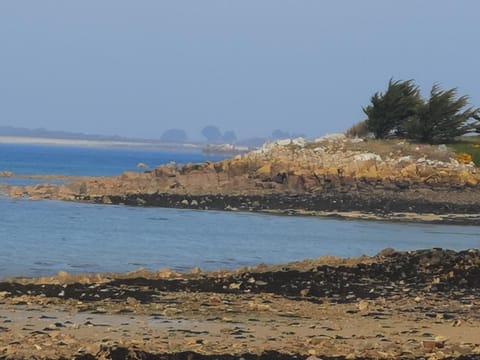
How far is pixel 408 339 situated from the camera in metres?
10.8

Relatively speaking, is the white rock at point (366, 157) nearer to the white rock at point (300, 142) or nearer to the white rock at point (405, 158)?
the white rock at point (405, 158)

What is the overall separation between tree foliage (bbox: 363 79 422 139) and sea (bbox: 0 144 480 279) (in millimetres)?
17492

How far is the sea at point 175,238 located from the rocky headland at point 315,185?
2.78 m

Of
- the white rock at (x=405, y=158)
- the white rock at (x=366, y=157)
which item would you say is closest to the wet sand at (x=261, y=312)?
the white rock at (x=366, y=157)

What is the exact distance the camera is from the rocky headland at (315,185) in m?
36.2

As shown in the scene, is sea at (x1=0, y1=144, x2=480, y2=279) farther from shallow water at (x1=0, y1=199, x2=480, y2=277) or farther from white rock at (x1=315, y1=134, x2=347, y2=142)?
white rock at (x1=315, y1=134, x2=347, y2=142)

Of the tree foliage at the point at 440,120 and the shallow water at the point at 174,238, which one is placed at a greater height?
the tree foliage at the point at 440,120

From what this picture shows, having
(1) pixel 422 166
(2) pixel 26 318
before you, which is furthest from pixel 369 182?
(2) pixel 26 318

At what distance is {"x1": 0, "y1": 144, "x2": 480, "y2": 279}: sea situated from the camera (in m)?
19.4

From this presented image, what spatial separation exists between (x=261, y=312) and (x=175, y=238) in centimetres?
1229

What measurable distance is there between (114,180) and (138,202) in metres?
5.94

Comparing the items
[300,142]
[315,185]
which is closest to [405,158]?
[315,185]

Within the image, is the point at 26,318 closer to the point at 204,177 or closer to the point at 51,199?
the point at 51,199

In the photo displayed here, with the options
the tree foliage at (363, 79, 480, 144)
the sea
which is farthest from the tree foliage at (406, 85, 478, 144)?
the sea
